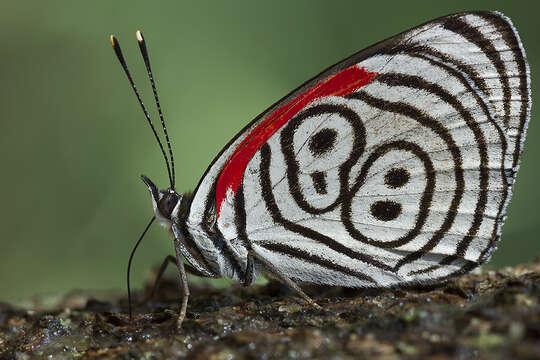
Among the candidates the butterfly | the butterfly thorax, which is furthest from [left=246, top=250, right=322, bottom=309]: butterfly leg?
the butterfly thorax

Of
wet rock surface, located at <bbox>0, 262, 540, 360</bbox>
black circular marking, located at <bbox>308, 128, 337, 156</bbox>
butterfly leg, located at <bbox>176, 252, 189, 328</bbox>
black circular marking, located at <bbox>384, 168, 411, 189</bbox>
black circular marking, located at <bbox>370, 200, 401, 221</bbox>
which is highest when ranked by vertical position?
black circular marking, located at <bbox>308, 128, 337, 156</bbox>

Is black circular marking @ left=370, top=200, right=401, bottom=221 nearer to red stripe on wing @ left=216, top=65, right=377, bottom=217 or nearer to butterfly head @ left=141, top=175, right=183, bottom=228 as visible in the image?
red stripe on wing @ left=216, top=65, right=377, bottom=217

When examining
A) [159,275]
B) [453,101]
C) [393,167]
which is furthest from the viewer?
[159,275]

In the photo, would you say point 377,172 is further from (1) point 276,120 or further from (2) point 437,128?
(1) point 276,120

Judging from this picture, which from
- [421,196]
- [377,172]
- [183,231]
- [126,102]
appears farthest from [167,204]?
[126,102]

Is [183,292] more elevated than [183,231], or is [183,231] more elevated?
[183,231]

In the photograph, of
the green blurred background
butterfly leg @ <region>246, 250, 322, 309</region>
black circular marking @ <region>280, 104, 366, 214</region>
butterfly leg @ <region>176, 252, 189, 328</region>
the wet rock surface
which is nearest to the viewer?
the wet rock surface

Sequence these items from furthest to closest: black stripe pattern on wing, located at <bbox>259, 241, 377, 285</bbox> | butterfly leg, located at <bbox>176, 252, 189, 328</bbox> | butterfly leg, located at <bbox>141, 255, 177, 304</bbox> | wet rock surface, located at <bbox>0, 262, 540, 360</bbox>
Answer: butterfly leg, located at <bbox>141, 255, 177, 304</bbox>
black stripe pattern on wing, located at <bbox>259, 241, 377, 285</bbox>
butterfly leg, located at <bbox>176, 252, 189, 328</bbox>
wet rock surface, located at <bbox>0, 262, 540, 360</bbox>

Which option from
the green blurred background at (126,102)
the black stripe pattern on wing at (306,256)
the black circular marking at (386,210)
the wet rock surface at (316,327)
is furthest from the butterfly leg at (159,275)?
the green blurred background at (126,102)
